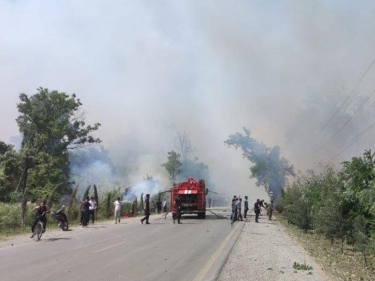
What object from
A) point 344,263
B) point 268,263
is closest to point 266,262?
point 268,263

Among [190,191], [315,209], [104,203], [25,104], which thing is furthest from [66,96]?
[315,209]

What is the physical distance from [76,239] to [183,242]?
14.3 feet

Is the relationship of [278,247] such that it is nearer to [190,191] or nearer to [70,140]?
[190,191]

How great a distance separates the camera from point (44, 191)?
1088 inches

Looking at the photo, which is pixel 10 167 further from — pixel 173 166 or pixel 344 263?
pixel 344 263

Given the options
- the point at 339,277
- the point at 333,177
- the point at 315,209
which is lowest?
the point at 339,277

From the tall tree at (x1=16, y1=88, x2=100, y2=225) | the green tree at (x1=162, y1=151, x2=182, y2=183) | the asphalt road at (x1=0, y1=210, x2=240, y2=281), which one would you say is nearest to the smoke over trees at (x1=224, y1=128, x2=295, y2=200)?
the green tree at (x1=162, y1=151, x2=182, y2=183)

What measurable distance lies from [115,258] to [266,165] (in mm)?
→ 48110

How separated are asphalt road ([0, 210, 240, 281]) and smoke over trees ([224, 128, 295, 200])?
135 ft

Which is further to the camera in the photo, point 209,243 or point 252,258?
point 209,243

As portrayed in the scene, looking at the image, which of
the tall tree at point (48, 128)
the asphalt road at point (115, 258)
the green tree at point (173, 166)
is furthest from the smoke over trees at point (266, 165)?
the asphalt road at point (115, 258)

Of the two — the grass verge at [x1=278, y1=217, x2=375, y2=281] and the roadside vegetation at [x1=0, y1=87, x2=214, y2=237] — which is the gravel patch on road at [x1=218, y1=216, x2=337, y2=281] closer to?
the grass verge at [x1=278, y1=217, x2=375, y2=281]

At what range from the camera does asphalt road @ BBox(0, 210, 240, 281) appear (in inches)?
336

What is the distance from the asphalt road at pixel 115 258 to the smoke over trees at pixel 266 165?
4121 cm
